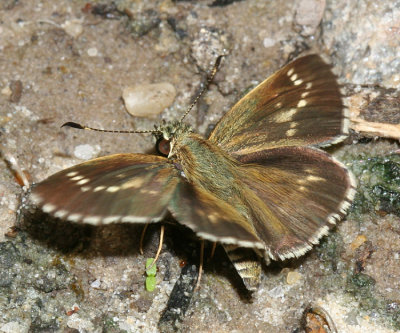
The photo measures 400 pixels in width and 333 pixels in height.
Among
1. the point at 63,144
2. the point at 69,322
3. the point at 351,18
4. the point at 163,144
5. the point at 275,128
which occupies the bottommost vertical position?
the point at 69,322

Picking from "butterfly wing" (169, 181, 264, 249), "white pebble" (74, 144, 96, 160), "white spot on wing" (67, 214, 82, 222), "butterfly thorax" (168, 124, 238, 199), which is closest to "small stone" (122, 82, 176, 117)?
"white pebble" (74, 144, 96, 160)

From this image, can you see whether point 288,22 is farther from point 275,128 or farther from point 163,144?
point 163,144

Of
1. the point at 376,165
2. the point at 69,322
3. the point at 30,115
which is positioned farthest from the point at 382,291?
the point at 30,115

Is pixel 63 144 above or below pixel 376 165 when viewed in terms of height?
below

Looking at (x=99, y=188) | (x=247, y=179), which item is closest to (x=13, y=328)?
(x=99, y=188)

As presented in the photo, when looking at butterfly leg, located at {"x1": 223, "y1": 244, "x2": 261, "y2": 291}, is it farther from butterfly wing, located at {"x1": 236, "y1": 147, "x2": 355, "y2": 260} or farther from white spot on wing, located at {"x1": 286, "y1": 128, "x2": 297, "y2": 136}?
white spot on wing, located at {"x1": 286, "y1": 128, "x2": 297, "y2": 136}

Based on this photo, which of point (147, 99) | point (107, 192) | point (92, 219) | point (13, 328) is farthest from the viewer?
point (147, 99)

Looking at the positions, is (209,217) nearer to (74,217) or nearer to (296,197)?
(74,217)
